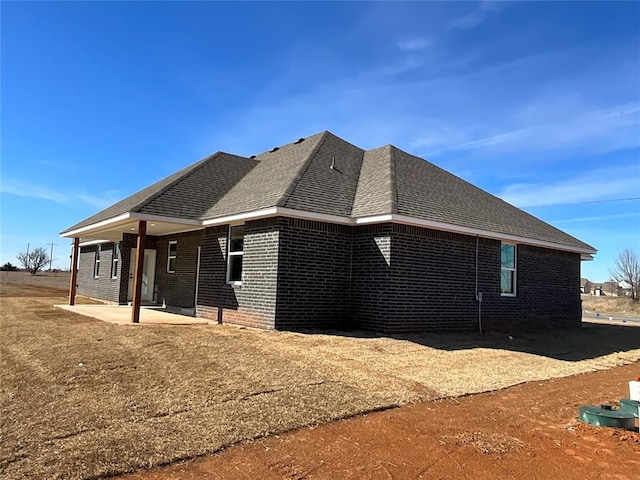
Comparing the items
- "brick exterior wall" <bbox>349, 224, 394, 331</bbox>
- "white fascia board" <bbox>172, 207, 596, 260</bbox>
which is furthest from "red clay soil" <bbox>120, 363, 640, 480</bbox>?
"white fascia board" <bbox>172, 207, 596, 260</bbox>

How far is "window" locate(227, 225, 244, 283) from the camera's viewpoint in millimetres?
13594

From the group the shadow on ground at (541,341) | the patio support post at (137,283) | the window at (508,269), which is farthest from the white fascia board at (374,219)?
the patio support post at (137,283)

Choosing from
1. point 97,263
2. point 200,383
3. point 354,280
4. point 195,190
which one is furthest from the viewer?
point 97,263

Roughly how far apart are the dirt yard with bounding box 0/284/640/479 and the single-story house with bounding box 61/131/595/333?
1.28 meters

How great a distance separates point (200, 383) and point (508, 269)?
1181cm

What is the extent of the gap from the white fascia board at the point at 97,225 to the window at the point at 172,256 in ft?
8.94

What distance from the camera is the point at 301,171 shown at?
14.3 meters

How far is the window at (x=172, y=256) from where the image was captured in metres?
18.3

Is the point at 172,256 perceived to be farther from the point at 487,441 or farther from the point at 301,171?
the point at 487,441

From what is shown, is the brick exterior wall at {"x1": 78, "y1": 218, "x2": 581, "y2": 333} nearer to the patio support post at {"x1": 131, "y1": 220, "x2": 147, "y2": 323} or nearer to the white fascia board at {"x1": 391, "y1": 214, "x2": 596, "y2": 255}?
A: the white fascia board at {"x1": 391, "y1": 214, "x2": 596, "y2": 255}

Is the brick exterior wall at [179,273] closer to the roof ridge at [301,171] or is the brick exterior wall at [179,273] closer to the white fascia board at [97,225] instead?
the white fascia board at [97,225]

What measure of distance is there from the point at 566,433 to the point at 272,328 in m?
7.35

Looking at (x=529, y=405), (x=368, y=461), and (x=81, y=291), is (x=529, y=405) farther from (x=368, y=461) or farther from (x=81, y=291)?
(x=81, y=291)

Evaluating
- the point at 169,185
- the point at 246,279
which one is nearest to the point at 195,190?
the point at 169,185
